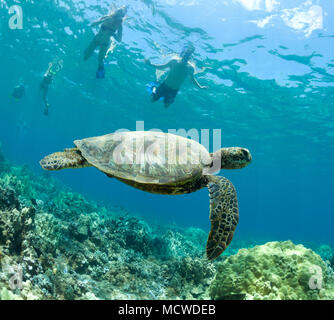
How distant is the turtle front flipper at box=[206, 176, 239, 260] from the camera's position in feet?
10.1

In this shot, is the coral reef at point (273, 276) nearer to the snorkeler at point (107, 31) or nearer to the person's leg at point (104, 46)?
the snorkeler at point (107, 31)

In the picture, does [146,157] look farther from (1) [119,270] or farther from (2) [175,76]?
(2) [175,76]

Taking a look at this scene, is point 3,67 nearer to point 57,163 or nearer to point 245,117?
point 245,117

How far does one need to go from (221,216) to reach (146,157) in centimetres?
157

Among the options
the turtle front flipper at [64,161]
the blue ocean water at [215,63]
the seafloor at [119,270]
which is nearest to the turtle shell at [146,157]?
the turtle front flipper at [64,161]

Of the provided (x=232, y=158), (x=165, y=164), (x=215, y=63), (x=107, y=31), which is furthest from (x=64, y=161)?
(x=215, y=63)

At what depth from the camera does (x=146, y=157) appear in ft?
12.6

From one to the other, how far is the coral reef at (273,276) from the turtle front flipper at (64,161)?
3.19 meters

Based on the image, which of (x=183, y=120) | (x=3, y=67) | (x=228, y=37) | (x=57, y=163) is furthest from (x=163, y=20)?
(x=3, y=67)

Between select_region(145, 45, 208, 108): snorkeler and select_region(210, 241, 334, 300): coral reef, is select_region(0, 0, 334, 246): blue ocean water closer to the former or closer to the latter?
select_region(145, 45, 208, 108): snorkeler

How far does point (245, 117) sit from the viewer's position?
24.2m

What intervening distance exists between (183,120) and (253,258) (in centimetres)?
2694

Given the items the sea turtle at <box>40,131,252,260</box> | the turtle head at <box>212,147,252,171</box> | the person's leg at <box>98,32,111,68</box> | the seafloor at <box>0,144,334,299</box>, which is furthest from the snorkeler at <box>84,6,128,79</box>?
the turtle head at <box>212,147,252,171</box>

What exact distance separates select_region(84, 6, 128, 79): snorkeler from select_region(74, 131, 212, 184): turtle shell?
8.14 metres
